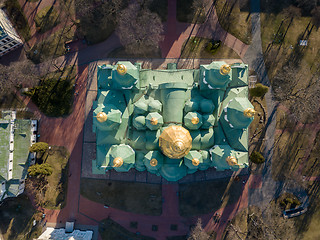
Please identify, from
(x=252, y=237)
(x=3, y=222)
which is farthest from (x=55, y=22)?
(x=252, y=237)

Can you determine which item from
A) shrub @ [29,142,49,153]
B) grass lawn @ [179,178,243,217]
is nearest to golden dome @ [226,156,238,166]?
grass lawn @ [179,178,243,217]

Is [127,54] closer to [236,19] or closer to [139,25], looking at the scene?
[139,25]

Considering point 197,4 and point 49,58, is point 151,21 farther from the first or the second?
point 49,58

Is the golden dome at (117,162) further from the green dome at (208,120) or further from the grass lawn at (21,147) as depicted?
the grass lawn at (21,147)

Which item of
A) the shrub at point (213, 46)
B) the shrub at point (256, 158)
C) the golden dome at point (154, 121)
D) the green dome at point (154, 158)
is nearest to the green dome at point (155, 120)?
the golden dome at point (154, 121)

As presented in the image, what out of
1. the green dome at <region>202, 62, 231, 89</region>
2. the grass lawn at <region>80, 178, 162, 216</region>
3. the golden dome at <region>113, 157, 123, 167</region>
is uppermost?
the green dome at <region>202, 62, 231, 89</region>

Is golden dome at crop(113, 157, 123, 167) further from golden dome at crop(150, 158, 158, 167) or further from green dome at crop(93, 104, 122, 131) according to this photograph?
green dome at crop(93, 104, 122, 131)

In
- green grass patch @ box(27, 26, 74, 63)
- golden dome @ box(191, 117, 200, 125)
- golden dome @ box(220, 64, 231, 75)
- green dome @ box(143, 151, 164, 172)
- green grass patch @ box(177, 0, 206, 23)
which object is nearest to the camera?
golden dome @ box(220, 64, 231, 75)

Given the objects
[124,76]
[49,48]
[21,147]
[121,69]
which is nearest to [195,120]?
[124,76]
